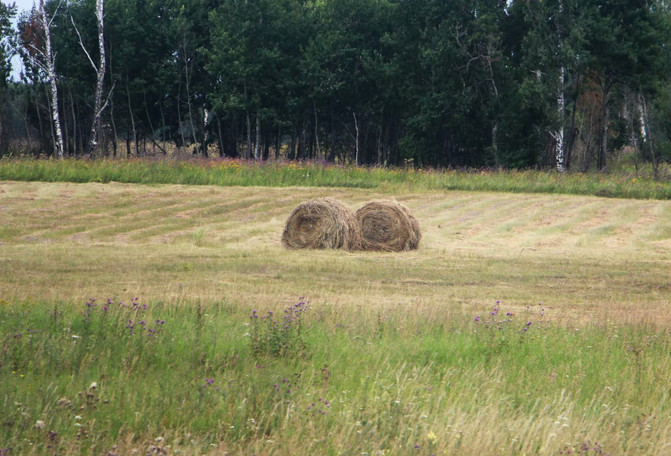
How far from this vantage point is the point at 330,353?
7.45m

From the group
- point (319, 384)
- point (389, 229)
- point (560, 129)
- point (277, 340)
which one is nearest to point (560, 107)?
point (560, 129)

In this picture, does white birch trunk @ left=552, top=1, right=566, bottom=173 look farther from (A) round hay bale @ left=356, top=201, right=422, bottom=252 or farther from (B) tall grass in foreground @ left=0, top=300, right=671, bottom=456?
(B) tall grass in foreground @ left=0, top=300, right=671, bottom=456

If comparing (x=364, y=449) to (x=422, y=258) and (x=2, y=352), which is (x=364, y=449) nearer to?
(x=2, y=352)

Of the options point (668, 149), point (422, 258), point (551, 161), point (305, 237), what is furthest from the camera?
point (668, 149)

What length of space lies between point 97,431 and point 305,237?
13158 millimetres

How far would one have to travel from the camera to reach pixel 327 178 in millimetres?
31547

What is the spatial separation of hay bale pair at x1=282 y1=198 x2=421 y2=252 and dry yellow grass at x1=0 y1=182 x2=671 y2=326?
0.50m

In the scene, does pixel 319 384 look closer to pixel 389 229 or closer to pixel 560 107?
pixel 389 229

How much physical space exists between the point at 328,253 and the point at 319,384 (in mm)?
11012

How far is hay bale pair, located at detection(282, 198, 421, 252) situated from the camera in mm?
18359

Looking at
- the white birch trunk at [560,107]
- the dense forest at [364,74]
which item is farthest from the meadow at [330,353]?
the dense forest at [364,74]

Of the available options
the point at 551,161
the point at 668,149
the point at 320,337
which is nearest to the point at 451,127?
the point at 551,161

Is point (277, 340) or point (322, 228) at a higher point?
point (277, 340)

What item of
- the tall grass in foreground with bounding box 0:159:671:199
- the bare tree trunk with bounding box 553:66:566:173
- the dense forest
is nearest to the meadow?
the tall grass in foreground with bounding box 0:159:671:199
